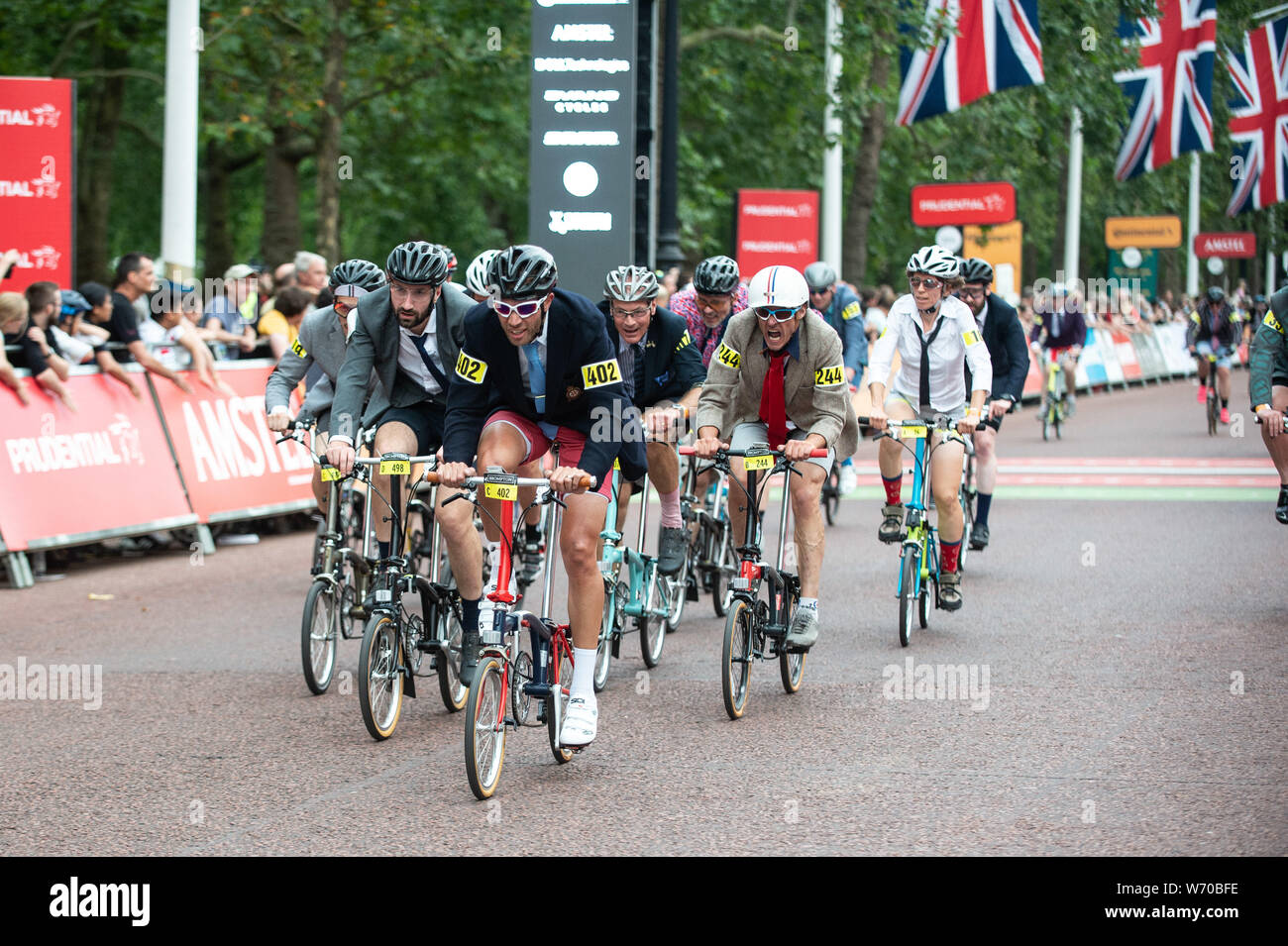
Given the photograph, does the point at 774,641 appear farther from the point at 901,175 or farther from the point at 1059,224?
the point at 1059,224

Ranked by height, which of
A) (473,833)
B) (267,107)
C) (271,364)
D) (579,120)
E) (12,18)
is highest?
(12,18)

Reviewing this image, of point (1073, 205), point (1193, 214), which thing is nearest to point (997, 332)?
point (1073, 205)

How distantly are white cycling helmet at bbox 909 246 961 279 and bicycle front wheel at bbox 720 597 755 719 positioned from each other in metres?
2.92

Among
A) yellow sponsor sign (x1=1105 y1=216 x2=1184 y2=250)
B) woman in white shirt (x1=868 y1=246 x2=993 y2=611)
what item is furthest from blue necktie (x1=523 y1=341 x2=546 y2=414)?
yellow sponsor sign (x1=1105 y1=216 x2=1184 y2=250)

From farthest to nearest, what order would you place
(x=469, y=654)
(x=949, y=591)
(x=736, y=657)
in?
1. (x=949, y=591)
2. (x=736, y=657)
3. (x=469, y=654)

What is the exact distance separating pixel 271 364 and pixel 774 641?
7.55m

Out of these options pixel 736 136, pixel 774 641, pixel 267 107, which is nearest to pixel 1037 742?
pixel 774 641

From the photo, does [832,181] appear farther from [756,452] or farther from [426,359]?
[756,452]

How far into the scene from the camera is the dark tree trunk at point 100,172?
25.5 metres

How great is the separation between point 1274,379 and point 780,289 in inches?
147

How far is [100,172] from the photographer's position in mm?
25594

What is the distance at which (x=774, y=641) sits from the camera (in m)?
7.75

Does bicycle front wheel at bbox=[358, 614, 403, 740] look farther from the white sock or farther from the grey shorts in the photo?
the grey shorts

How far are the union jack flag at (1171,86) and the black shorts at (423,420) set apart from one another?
25.6 metres
